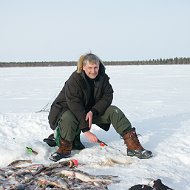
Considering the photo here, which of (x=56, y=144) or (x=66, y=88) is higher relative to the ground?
(x=66, y=88)

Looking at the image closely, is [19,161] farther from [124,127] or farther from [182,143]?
[182,143]

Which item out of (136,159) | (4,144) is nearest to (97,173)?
(136,159)

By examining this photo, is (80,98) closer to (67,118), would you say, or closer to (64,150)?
(67,118)

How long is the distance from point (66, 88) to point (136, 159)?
122cm

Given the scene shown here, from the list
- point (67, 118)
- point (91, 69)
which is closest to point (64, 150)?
point (67, 118)

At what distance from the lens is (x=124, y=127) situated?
4680 millimetres

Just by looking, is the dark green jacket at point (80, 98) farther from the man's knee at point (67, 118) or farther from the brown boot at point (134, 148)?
the brown boot at point (134, 148)

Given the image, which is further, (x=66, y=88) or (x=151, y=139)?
(x=151, y=139)

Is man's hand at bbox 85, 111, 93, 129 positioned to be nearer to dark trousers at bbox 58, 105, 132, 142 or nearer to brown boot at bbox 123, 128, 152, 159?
dark trousers at bbox 58, 105, 132, 142

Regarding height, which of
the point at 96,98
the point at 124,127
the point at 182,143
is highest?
the point at 96,98

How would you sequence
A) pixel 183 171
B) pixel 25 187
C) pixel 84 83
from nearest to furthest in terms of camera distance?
pixel 25 187
pixel 183 171
pixel 84 83

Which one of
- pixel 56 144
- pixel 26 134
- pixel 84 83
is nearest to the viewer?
pixel 84 83

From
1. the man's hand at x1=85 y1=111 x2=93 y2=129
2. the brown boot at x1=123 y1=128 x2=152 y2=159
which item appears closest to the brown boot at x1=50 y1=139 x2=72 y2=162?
the man's hand at x1=85 y1=111 x2=93 y2=129

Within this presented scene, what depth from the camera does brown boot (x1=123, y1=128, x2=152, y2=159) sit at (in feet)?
15.0
